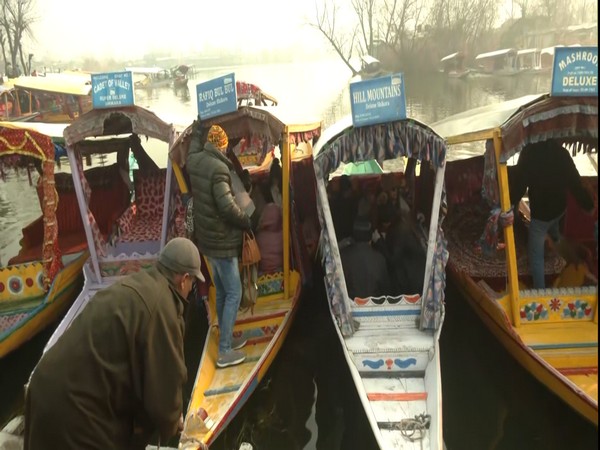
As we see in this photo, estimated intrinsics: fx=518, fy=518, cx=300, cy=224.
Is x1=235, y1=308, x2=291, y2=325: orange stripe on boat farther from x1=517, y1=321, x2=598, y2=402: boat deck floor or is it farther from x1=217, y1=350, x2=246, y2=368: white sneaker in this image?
x1=517, y1=321, x2=598, y2=402: boat deck floor

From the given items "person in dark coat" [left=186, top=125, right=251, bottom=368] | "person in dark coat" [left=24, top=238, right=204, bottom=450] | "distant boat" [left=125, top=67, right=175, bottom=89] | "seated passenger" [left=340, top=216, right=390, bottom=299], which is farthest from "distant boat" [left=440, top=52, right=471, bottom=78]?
"person in dark coat" [left=24, top=238, right=204, bottom=450]

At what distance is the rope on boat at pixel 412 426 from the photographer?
3.93 m

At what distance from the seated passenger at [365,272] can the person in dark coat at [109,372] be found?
3265 mm

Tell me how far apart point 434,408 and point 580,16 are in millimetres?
54899

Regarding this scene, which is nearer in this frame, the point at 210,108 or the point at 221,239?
the point at 221,239

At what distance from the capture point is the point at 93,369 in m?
2.35

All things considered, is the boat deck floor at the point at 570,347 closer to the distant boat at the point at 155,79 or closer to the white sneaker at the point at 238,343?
the white sneaker at the point at 238,343

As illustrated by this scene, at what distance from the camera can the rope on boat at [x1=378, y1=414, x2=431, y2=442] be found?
393 centimetres

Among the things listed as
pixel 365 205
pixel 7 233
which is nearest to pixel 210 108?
pixel 365 205

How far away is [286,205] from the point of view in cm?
608

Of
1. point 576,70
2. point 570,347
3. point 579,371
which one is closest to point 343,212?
point 570,347

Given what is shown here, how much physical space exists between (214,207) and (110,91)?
253cm

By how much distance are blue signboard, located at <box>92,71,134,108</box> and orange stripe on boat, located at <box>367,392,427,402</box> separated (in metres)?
4.35

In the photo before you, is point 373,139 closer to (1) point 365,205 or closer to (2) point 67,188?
(1) point 365,205
